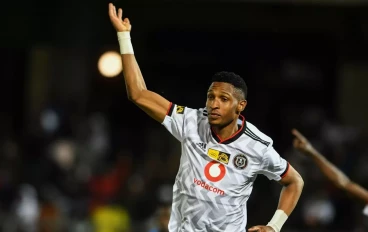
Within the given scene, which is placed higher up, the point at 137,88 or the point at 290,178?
the point at 137,88

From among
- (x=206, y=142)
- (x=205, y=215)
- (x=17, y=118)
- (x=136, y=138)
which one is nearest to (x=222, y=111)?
(x=206, y=142)

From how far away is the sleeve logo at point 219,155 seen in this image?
274 inches

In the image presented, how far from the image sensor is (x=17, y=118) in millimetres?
19891

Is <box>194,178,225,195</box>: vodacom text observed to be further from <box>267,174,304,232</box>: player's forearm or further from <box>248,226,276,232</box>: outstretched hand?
<box>267,174,304,232</box>: player's forearm

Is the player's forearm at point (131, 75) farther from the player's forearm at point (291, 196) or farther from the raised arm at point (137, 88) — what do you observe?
the player's forearm at point (291, 196)

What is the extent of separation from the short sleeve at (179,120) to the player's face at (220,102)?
9.8 inches

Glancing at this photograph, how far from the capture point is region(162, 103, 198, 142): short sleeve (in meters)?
7.00

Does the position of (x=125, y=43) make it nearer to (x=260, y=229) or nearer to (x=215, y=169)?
(x=215, y=169)

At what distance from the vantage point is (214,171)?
6.93 m

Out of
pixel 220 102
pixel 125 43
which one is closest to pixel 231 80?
pixel 220 102

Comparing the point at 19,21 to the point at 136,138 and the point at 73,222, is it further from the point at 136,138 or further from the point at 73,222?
the point at 73,222

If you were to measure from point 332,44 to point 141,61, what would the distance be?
4.65m

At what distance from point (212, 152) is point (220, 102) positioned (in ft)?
1.38

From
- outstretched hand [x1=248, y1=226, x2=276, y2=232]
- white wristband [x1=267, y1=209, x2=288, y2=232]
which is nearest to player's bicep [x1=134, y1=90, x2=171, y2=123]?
outstretched hand [x1=248, y1=226, x2=276, y2=232]
